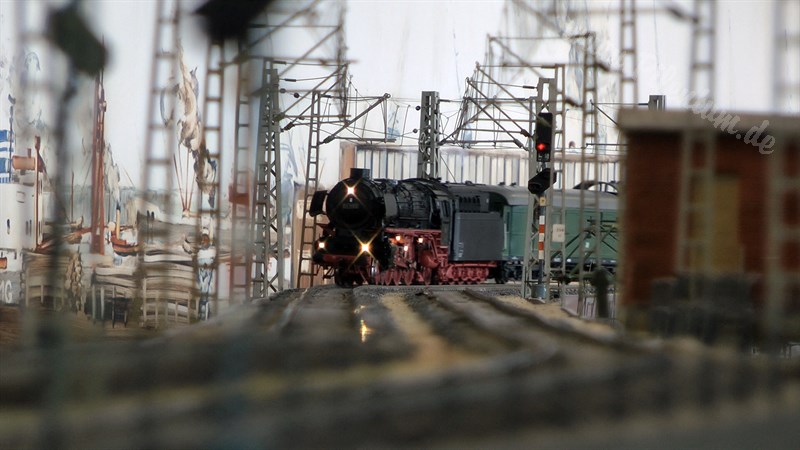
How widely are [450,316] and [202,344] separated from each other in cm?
649

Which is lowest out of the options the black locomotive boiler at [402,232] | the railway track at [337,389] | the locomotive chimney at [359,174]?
the railway track at [337,389]

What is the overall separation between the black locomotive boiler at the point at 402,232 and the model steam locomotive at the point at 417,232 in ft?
0.08

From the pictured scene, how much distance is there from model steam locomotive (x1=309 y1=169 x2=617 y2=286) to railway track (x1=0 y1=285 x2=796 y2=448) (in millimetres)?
18705

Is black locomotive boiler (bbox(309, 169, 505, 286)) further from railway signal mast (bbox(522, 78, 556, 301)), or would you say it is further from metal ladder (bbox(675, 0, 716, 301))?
metal ladder (bbox(675, 0, 716, 301))

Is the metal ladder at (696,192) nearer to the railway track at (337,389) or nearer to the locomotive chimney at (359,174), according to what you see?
the railway track at (337,389)

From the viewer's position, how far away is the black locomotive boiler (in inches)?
1072

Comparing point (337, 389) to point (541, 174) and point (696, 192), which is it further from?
point (541, 174)

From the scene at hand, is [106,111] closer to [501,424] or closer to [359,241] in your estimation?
[501,424]

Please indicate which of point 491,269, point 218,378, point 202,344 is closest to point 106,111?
point 202,344

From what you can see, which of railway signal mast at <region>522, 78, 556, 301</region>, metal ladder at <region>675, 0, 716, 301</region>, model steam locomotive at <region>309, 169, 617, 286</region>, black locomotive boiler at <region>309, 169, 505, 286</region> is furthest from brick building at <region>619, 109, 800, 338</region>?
black locomotive boiler at <region>309, 169, 505, 286</region>

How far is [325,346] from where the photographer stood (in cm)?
609

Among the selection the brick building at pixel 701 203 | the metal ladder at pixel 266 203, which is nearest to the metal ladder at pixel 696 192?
the brick building at pixel 701 203

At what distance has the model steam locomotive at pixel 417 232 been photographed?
27.3 m

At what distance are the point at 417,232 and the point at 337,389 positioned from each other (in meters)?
23.2
